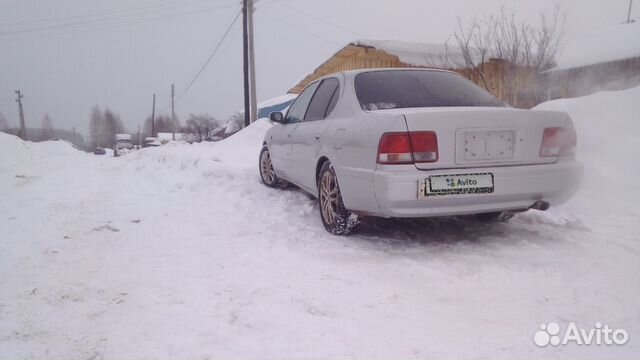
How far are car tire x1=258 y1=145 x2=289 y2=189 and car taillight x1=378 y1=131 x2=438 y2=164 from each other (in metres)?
2.84

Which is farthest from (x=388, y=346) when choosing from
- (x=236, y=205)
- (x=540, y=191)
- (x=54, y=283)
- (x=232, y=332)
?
(x=236, y=205)

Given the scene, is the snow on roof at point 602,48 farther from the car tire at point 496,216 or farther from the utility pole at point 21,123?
the utility pole at point 21,123

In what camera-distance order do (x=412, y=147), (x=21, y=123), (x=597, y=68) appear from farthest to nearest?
(x=21, y=123) → (x=597, y=68) → (x=412, y=147)

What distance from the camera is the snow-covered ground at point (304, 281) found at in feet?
6.04

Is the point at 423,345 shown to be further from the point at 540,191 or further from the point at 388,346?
the point at 540,191

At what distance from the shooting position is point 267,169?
5.78 meters

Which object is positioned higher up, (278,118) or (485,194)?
(278,118)

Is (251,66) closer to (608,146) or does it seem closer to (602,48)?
(602,48)

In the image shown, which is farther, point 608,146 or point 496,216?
point 608,146

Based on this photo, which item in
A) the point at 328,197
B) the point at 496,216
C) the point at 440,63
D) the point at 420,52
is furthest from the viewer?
the point at 420,52

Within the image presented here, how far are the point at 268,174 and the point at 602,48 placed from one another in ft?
46.2

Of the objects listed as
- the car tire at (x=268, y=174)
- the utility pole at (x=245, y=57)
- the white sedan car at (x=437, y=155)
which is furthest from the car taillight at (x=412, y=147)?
the utility pole at (x=245, y=57)

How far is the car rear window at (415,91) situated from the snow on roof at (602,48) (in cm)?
985

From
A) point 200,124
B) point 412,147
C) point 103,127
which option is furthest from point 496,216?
point 103,127
